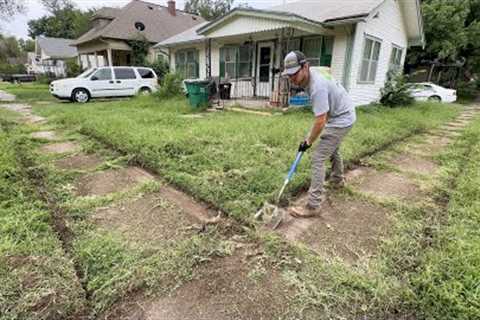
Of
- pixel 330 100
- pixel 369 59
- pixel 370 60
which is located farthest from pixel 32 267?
pixel 370 60

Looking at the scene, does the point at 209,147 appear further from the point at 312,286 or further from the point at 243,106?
the point at 243,106

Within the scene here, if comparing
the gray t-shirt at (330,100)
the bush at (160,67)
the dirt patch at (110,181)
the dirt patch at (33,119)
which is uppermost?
the bush at (160,67)

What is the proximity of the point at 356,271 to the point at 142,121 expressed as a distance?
5545mm

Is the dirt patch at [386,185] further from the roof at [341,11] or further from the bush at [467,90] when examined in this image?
the bush at [467,90]

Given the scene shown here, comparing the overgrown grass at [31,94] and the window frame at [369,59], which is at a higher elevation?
the window frame at [369,59]

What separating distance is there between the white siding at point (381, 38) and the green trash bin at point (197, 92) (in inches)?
192

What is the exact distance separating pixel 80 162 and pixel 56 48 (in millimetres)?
40213

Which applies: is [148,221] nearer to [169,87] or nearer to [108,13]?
[169,87]

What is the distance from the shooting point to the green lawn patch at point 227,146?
301cm

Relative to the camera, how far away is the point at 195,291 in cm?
171

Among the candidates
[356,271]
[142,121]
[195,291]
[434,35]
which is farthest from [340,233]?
[434,35]

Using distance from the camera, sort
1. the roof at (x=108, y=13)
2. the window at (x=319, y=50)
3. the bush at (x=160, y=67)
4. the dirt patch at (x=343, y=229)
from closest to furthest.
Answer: the dirt patch at (x=343, y=229) → the window at (x=319, y=50) → the bush at (x=160, y=67) → the roof at (x=108, y=13)

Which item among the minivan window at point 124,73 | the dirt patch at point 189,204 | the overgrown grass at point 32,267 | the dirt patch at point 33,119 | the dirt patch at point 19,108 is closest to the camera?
the overgrown grass at point 32,267

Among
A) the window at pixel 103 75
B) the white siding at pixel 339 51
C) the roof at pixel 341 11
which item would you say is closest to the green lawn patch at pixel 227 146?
the white siding at pixel 339 51
